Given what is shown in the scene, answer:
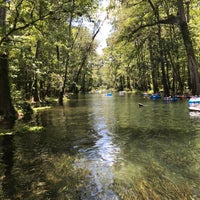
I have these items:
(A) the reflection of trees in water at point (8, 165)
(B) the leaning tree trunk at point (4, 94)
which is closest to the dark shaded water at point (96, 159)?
(A) the reflection of trees in water at point (8, 165)

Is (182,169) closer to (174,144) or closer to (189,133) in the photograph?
(174,144)

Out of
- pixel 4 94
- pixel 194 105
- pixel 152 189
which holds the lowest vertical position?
pixel 152 189

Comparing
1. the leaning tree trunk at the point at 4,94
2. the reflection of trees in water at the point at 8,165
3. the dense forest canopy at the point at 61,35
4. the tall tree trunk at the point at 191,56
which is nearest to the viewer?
the reflection of trees in water at the point at 8,165

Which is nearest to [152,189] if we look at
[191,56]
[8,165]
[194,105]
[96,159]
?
[96,159]

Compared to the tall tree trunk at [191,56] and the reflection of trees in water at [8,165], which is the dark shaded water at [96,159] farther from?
the tall tree trunk at [191,56]

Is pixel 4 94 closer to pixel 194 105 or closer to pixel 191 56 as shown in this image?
pixel 194 105

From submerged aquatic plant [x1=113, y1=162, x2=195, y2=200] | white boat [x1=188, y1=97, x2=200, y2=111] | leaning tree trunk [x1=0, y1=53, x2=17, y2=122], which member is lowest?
submerged aquatic plant [x1=113, y1=162, x2=195, y2=200]

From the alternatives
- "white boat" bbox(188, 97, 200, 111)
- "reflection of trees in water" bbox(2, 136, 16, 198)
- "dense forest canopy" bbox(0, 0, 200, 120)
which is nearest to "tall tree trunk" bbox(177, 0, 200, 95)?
"dense forest canopy" bbox(0, 0, 200, 120)

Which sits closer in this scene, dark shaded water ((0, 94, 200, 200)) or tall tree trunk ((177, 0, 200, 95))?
dark shaded water ((0, 94, 200, 200))

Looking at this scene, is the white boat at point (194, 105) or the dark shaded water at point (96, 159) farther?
the white boat at point (194, 105)

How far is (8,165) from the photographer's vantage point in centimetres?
709

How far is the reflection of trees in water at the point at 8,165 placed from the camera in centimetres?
541

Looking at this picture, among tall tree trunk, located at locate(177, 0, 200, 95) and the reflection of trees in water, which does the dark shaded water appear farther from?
tall tree trunk, located at locate(177, 0, 200, 95)

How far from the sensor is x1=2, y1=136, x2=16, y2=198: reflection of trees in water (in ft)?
17.7
